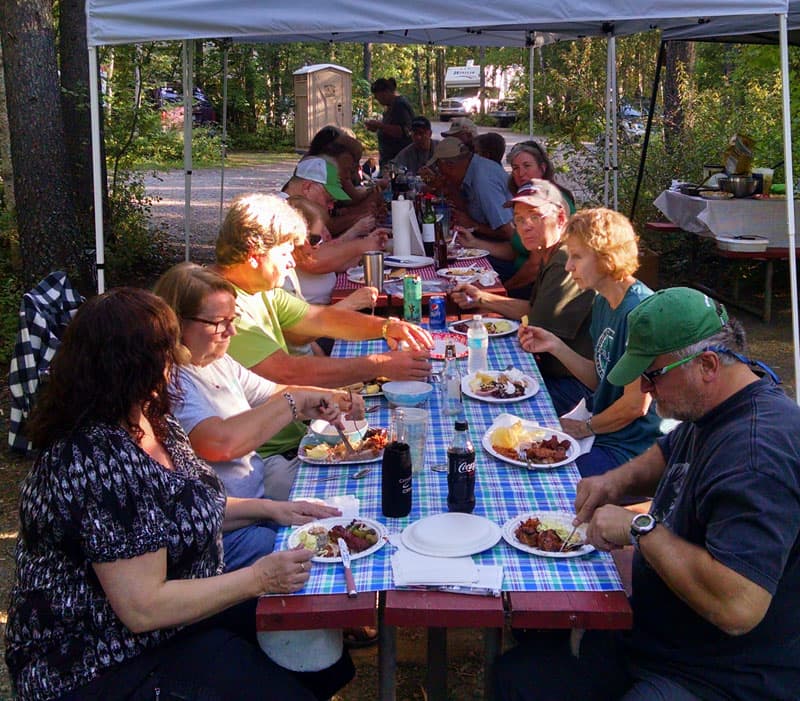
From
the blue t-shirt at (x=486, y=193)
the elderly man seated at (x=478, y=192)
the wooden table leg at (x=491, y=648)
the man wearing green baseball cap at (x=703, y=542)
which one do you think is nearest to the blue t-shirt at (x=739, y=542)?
the man wearing green baseball cap at (x=703, y=542)

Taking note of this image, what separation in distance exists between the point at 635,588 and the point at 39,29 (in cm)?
615

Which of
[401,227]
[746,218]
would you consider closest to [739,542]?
[401,227]

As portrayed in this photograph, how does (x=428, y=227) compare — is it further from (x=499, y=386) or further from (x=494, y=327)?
(x=499, y=386)

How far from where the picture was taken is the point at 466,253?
19.3 feet

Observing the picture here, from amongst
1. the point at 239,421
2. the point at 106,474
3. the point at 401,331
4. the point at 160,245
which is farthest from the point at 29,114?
the point at 106,474

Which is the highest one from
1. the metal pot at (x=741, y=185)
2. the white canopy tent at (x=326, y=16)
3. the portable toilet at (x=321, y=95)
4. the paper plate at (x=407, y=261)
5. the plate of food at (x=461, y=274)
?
the portable toilet at (x=321, y=95)

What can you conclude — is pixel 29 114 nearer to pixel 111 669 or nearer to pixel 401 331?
pixel 401 331

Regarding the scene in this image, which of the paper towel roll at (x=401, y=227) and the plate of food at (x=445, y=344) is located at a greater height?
the paper towel roll at (x=401, y=227)

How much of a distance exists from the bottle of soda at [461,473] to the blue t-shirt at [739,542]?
484 millimetres

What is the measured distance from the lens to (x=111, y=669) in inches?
72.9

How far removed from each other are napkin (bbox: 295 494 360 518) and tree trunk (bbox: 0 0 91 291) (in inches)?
195

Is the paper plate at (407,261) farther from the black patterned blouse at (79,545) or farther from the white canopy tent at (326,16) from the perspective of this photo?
the black patterned blouse at (79,545)

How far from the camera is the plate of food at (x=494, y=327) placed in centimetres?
402

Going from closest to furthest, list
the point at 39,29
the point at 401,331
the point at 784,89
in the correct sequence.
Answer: the point at 401,331, the point at 784,89, the point at 39,29
